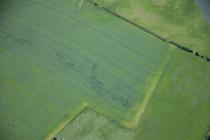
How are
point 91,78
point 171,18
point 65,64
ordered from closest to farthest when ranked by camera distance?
point 91,78 → point 65,64 → point 171,18

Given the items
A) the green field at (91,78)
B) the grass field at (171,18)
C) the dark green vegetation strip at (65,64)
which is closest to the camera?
the green field at (91,78)

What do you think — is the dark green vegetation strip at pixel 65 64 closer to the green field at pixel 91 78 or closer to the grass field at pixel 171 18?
the green field at pixel 91 78

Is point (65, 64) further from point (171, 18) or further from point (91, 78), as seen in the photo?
point (171, 18)

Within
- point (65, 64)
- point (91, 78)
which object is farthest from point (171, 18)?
point (65, 64)

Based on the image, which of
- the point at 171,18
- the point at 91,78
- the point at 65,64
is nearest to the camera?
the point at 91,78

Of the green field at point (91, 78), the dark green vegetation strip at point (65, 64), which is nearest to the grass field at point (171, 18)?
the green field at point (91, 78)
